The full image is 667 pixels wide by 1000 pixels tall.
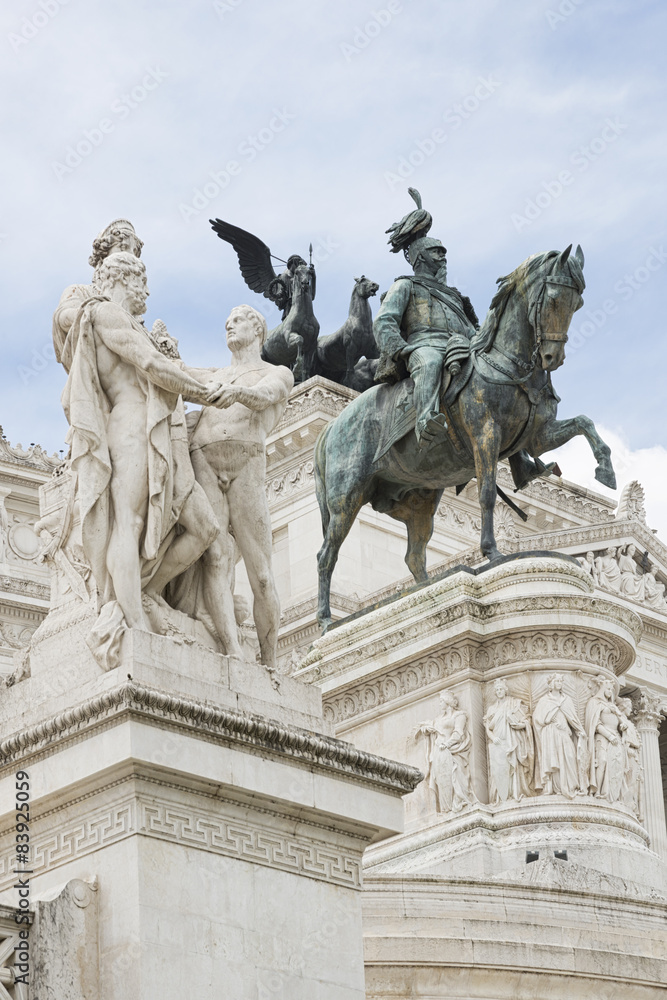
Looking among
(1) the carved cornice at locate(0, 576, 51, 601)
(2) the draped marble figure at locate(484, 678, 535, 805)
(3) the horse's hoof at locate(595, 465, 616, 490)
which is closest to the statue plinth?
(2) the draped marble figure at locate(484, 678, 535, 805)

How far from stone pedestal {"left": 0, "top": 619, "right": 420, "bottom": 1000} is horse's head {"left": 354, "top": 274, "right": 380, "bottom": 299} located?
116 feet

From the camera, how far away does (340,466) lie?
22.9 metres

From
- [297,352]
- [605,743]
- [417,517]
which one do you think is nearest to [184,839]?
[605,743]

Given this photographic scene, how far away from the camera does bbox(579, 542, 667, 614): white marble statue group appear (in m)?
42.8

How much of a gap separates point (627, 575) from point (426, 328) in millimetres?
21643

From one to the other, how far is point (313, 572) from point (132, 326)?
33661mm

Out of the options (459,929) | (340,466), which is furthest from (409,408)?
(459,929)

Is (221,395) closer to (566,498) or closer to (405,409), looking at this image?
(405,409)

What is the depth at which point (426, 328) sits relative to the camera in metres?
22.8

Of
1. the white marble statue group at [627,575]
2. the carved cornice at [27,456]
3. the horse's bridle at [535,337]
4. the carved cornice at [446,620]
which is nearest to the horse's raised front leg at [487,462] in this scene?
the horse's bridle at [535,337]

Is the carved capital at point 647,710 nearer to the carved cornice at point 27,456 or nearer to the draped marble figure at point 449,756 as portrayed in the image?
the draped marble figure at point 449,756

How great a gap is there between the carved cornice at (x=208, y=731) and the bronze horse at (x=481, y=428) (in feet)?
36.6

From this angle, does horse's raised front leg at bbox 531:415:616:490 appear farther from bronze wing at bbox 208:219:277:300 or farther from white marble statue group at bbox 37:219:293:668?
bronze wing at bbox 208:219:277:300

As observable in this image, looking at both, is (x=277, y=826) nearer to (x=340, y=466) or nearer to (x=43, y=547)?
(x=43, y=547)
